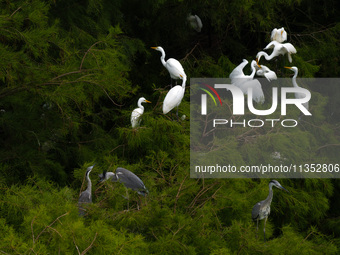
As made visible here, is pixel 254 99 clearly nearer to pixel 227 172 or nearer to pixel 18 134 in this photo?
pixel 227 172

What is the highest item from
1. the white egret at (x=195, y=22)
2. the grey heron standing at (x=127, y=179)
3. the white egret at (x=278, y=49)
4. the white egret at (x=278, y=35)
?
the white egret at (x=195, y=22)

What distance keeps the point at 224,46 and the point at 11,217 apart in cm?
361

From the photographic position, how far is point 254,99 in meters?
4.71

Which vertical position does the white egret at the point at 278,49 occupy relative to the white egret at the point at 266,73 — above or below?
above

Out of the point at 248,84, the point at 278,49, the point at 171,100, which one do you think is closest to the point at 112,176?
the point at 171,100

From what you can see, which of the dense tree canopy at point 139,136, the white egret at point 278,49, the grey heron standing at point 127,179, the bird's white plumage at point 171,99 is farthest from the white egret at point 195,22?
the grey heron standing at point 127,179

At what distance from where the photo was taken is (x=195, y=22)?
5457mm

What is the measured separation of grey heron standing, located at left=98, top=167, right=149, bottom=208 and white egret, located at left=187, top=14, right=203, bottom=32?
2.44 m

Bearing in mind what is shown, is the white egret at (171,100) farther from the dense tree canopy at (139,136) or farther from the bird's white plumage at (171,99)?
the dense tree canopy at (139,136)

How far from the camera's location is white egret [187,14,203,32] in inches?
212

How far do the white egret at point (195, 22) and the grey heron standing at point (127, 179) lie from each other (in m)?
2.44

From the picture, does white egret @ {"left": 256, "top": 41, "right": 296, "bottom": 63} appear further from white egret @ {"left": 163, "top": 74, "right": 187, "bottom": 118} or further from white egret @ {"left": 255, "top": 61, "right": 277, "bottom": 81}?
white egret @ {"left": 163, "top": 74, "right": 187, "bottom": 118}

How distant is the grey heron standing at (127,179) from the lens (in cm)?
316

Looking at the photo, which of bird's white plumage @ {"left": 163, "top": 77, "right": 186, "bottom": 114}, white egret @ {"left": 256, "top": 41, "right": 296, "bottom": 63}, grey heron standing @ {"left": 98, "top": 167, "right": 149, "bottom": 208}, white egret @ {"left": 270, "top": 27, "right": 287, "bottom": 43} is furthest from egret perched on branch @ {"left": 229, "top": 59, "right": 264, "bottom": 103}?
grey heron standing @ {"left": 98, "top": 167, "right": 149, "bottom": 208}
